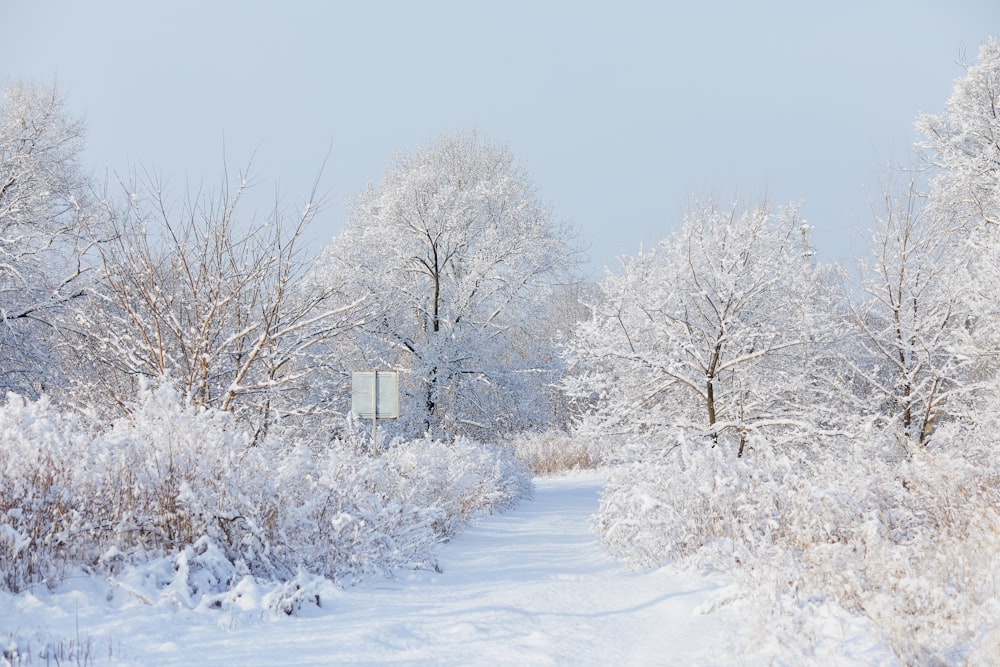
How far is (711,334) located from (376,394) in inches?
231

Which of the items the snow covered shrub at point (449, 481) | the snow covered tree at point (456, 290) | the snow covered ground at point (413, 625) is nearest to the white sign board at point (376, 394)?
the snow covered shrub at point (449, 481)

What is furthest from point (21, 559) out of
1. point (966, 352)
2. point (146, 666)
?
point (966, 352)

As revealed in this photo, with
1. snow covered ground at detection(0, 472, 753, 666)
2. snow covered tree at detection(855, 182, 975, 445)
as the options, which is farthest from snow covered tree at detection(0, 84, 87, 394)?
snow covered tree at detection(855, 182, 975, 445)

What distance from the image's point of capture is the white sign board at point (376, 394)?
1138 cm

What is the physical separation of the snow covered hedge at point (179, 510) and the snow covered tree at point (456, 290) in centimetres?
1159

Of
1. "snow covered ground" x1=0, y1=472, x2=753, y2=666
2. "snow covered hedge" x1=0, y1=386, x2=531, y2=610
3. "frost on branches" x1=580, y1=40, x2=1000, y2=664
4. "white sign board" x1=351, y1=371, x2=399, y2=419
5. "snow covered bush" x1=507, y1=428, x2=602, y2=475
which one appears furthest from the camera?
"snow covered bush" x1=507, y1=428, x2=602, y2=475

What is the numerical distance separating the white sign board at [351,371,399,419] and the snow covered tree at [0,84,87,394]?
5.97 meters

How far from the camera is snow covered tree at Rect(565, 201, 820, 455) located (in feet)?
37.2

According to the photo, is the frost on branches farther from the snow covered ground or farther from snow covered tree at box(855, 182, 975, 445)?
the snow covered ground

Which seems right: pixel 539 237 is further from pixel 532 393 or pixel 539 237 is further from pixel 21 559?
pixel 21 559

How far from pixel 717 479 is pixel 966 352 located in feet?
18.4

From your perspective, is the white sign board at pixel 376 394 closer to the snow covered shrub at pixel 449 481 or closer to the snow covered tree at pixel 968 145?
the snow covered shrub at pixel 449 481

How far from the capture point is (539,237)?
2091cm

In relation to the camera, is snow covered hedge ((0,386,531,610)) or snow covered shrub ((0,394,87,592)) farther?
snow covered hedge ((0,386,531,610))
